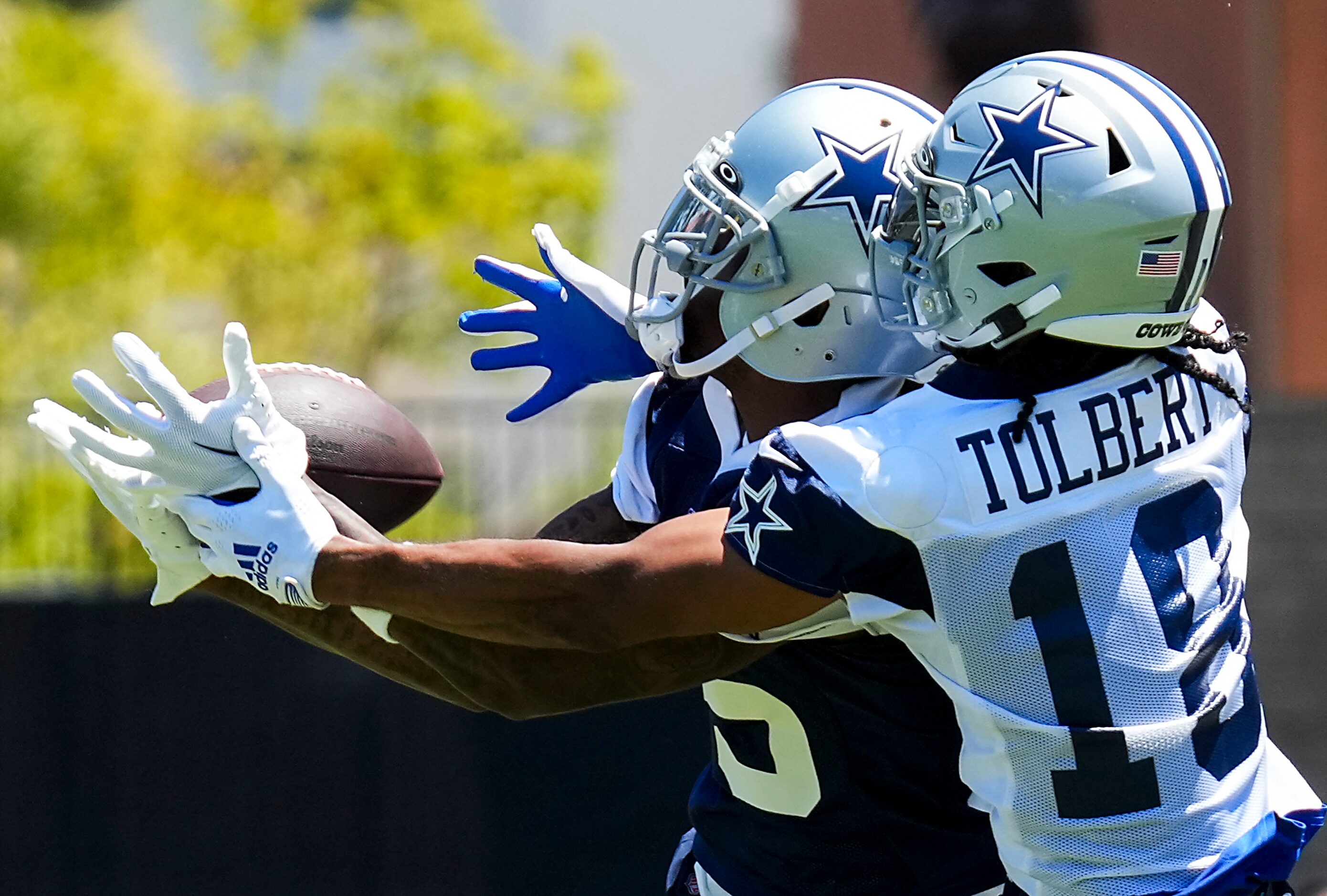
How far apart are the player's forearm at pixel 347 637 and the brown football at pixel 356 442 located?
7.6 inches

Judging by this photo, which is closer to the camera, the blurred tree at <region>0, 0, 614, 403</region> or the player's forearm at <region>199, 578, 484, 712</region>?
the player's forearm at <region>199, 578, 484, 712</region>

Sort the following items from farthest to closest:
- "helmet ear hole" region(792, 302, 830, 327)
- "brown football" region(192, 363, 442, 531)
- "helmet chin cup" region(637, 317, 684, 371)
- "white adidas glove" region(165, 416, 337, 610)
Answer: "brown football" region(192, 363, 442, 531) < "helmet chin cup" region(637, 317, 684, 371) < "helmet ear hole" region(792, 302, 830, 327) < "white adidas glove" region(165, 416, 337, 610)

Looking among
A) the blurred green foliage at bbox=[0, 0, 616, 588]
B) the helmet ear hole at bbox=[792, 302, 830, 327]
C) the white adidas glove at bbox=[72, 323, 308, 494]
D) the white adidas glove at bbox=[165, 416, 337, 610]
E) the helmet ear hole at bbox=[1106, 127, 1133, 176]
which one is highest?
the blurred green foliage at bbox=[0, 0, 616, 588]

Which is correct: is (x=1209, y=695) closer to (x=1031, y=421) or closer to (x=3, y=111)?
(x=1031, y=421)

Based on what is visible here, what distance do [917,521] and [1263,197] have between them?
22.7 feet

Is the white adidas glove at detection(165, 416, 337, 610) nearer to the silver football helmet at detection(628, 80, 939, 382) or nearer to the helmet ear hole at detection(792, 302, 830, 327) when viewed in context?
the silver football helmet at detection(628, 80, 939, 382)

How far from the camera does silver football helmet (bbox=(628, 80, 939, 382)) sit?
2.13 metres

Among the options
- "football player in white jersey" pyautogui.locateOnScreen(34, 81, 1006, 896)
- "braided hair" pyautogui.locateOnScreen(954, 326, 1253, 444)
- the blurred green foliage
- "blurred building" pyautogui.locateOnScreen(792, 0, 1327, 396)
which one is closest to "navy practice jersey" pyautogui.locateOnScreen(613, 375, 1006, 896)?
"football player in white jersey" pyautogui.locateOnScreen(34, 81, 1006, 896)

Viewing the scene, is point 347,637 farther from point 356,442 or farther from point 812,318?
point 812,318

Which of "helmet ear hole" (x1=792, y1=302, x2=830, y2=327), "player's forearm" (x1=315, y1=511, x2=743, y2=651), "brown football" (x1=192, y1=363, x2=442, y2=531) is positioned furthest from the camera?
"brown football" (x1=192, y1=363, x2=442, y2=531)

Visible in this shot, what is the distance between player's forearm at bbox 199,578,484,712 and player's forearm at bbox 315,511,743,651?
39cm

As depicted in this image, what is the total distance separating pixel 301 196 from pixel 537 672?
1012cm

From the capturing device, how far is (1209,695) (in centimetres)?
173

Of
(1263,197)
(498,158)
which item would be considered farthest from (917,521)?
(498,158)
